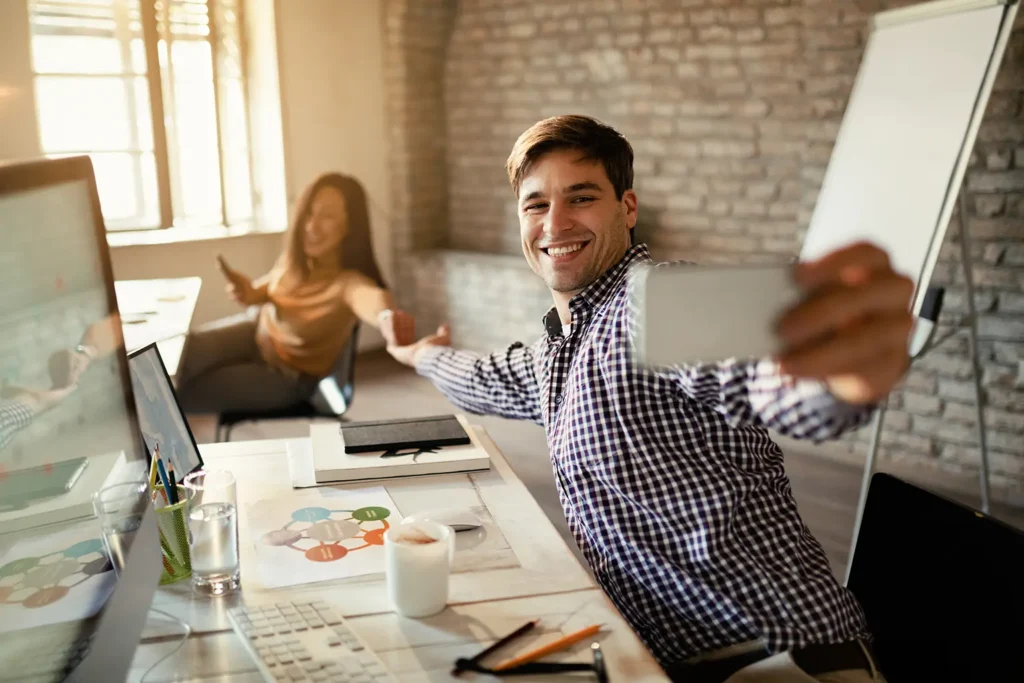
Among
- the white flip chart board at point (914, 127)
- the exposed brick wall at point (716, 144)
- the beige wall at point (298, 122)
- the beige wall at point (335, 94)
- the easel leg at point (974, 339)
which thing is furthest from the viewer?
the beige wall at point (335, 94)

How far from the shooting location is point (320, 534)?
4.28 ft

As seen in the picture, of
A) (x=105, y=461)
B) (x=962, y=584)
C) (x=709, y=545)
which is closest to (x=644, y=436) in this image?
(x=709, y=545)

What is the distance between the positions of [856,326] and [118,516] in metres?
0.73

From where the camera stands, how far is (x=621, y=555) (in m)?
1.28

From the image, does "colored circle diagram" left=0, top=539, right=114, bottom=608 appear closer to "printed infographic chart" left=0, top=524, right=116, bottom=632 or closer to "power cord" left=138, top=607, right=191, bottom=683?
"printed infographic chart" left=0, top=524, right=116, bottom=632

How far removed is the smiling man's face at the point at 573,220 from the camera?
4.92ft

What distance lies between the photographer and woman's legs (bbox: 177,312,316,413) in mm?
3180

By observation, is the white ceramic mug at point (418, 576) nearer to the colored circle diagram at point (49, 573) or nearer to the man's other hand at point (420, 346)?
the colored circle diagram at point (49, 573)

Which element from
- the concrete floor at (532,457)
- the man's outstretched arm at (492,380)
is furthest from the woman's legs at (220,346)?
the man's outstretched arm at (492,380)

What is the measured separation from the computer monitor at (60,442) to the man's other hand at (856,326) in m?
0.59

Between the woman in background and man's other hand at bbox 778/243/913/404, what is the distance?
2650 millimetres

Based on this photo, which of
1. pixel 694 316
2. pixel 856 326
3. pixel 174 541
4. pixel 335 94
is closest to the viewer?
pixel 694 316

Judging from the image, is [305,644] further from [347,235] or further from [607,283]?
[347,235]

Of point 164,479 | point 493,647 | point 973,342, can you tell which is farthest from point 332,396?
point 493,647
